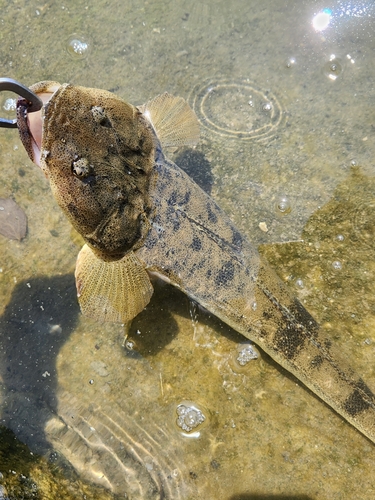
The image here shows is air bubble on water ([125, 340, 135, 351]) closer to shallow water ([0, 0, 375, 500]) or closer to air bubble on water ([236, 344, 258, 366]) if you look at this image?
shallow water ([0, 0, 375, 500])

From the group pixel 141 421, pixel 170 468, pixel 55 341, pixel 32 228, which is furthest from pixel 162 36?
pixel 170 468

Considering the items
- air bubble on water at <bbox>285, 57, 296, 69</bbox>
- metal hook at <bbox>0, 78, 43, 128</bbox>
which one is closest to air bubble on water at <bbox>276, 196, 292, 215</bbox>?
air bubble on water at <bbox>285, 57, 296, 69</bbox>

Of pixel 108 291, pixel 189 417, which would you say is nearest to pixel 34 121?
pixel 108 291

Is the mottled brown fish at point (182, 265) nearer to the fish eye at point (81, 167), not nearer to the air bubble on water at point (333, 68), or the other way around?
the fish eye at point (81, 167)

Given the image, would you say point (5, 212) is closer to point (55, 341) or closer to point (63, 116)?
point (55, 341)

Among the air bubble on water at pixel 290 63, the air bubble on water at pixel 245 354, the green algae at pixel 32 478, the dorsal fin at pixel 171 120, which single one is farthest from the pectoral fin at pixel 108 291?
the air bubble on water at pixel 290 63
